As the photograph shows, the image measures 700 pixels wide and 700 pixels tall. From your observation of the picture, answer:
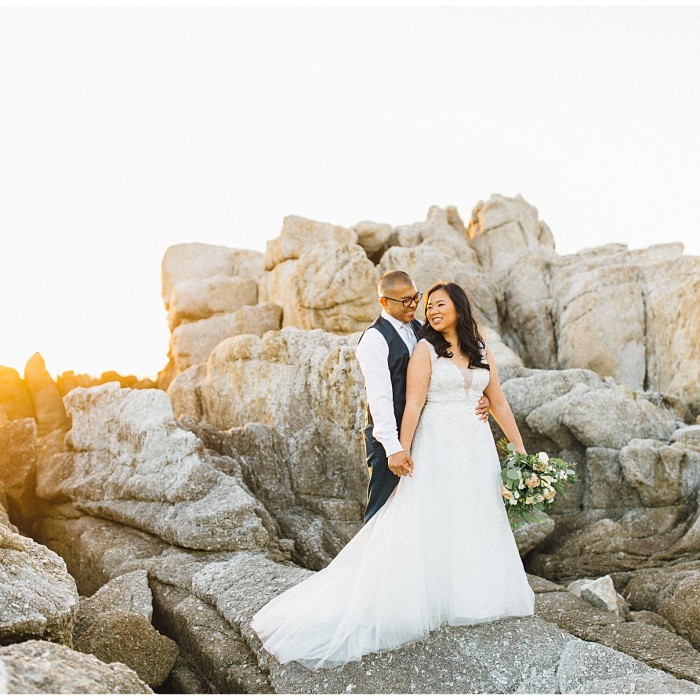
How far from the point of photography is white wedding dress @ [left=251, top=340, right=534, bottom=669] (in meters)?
5.77

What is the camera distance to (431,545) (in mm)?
5930

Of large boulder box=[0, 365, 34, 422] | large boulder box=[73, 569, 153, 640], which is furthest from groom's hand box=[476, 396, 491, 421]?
large boulder box=[0, 365, 34, 422]

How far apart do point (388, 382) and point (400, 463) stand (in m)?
0.74

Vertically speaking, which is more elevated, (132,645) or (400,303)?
(400,303)

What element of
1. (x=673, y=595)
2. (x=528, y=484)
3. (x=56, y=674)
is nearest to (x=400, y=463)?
(x=528, y=484)

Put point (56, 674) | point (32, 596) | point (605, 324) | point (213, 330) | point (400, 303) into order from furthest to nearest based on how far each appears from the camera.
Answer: point (213, 330)
point (605, 324)
point (400, 303)
point (32, 596)
point (56, 674)

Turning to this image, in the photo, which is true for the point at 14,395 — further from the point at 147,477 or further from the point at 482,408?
the point at 482,408

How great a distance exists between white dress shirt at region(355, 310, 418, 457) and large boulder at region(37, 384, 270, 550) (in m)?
4.54

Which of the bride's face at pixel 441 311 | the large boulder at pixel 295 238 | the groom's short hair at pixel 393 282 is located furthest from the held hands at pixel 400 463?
the large boulder at pixel 295 238

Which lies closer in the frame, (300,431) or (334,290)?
(300,431)

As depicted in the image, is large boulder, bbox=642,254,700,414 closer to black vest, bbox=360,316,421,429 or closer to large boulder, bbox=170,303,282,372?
large boulder, bbox=170,303,282,372

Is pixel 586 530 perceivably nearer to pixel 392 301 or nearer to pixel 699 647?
pixel 699 647

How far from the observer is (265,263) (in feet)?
88.4

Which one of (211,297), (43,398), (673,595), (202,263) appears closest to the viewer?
(673,595)
